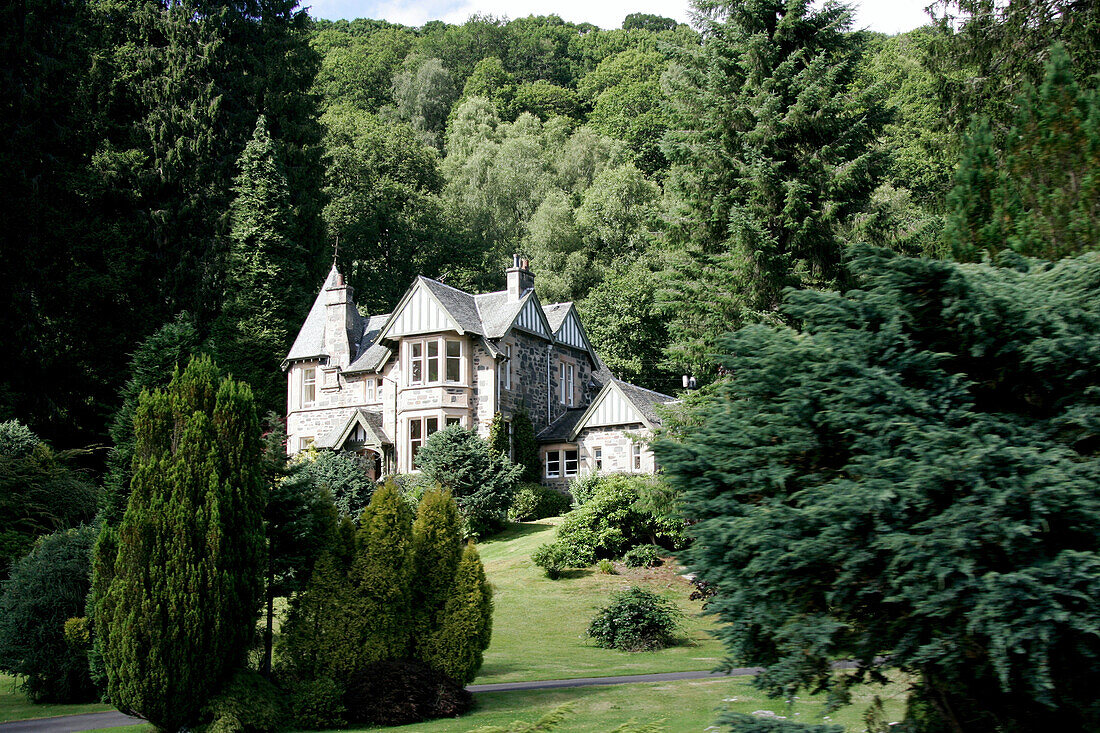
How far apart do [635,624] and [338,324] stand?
78.9 feet

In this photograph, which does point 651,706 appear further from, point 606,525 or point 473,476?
point 473,476

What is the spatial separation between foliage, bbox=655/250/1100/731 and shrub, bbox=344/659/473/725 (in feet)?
23.9

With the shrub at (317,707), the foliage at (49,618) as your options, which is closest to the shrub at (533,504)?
the foliage at (49,618)

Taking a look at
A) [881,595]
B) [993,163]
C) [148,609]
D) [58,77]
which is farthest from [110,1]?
[881,595]

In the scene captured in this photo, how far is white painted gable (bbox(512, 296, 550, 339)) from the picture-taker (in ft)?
125

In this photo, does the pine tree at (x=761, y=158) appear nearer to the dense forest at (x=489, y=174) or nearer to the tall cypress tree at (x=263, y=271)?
the dense forest at (x=489, y=174)

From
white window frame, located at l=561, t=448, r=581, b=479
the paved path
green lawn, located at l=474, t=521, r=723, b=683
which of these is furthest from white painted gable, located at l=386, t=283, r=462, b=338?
the paved path

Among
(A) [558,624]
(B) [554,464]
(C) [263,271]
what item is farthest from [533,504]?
(C) [263,271]

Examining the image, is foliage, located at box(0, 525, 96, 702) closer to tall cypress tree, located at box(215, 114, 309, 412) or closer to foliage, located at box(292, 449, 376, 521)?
foliage, located at box(292, 449, 376, 521)

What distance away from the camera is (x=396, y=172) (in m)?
60.5

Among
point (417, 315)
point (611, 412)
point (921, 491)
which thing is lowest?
point (921, 491)

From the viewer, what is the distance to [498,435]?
36062 millimetres

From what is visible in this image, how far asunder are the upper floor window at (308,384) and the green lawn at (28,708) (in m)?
23.2

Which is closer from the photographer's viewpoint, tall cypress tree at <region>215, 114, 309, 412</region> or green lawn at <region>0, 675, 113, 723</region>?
green lawn at <region>0, 675, 113, 723</region>
